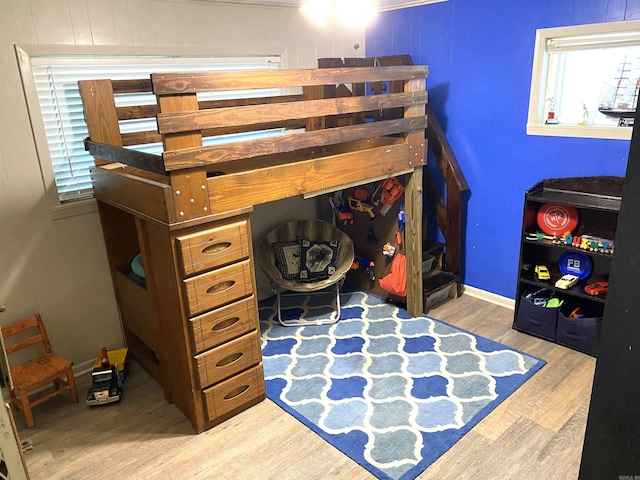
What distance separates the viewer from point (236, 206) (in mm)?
2186

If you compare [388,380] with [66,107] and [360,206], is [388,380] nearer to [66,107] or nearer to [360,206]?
[360,206]

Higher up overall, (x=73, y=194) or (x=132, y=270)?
(x=73, y=194)

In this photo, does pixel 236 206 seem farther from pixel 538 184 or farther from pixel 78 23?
pixel 538 184

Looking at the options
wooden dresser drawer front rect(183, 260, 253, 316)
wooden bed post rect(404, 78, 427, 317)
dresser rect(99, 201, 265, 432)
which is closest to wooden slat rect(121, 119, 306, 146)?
dresser rect(99, 201, 265, 432)

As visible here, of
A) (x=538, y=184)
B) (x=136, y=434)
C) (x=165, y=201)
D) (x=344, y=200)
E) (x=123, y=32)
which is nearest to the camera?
(x=165, y=201)

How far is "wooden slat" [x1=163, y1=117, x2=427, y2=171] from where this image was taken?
6.39ft

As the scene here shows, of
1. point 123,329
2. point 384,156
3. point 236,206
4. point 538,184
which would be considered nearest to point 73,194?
point 123,329

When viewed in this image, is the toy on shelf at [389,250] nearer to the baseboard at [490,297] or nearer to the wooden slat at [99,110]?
the baseboard at [490,297]

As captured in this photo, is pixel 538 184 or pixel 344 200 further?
pixel 344 200

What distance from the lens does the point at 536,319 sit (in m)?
2.95

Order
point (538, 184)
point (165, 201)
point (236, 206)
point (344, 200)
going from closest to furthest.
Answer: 1. point (165, 201)
2. point (236, 206)
3. point (538, 184)
4. point (344, 200)

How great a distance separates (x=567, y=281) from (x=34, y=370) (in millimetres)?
2947

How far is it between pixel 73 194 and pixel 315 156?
1.33 meters

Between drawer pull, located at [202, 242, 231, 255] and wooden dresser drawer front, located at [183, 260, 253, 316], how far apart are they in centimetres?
9
